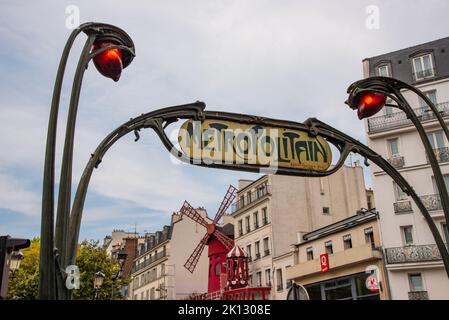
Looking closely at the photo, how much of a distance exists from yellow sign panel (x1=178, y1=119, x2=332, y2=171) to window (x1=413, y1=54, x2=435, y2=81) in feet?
91.4

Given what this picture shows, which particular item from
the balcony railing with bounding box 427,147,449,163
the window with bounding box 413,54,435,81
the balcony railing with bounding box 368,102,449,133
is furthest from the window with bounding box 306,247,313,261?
the window with bounding box 413,54,435,81

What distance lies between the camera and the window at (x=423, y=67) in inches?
1244

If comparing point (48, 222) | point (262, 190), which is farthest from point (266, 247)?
point (48, 222)

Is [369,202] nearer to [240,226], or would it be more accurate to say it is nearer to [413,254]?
[240,226]

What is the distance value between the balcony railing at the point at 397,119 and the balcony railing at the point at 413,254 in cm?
720

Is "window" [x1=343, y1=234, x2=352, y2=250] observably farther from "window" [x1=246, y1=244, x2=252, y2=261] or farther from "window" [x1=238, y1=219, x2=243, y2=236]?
"window" [x1=238, y1=219, x2=243, y2=236]

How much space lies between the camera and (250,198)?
1763 inches

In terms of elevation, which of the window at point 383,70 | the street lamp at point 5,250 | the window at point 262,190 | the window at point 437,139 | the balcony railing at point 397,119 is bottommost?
the street lamp at point 5,250

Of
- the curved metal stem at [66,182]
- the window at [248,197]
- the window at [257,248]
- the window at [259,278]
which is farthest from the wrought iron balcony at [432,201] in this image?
the curved metal stem at [66,182]

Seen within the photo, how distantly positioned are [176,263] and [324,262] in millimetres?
28625

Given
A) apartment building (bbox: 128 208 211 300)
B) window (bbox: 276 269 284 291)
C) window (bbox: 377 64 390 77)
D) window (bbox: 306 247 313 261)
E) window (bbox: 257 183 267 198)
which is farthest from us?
apartment building (bbox: 128 208 211 300)

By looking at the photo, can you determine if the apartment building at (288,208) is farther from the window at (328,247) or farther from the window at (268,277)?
the window at (328,247)

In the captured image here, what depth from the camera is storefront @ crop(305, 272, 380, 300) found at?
2944 centimetres
